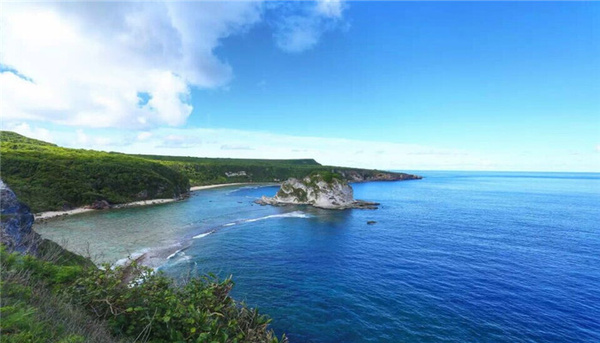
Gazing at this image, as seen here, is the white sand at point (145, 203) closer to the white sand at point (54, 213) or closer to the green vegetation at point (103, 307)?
the white sand at point (54, 213)

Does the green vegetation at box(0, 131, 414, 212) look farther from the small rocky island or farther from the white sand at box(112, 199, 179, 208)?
the small rocky island

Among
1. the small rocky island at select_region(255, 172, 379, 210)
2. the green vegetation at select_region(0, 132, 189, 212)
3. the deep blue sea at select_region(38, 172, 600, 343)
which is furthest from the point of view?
the small rocky island at select_region(255, 172, 379, 210)

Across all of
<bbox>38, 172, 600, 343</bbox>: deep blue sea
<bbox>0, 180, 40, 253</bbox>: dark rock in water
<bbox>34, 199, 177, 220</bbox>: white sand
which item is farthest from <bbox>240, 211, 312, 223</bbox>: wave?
<bbox>0, 180, 40, 253</bbox>: dark rock in water

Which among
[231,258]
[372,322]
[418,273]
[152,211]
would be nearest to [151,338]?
[372,322]

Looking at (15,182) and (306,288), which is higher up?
(15,182)

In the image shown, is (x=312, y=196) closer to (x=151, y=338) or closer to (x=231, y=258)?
(x=231, y=258)

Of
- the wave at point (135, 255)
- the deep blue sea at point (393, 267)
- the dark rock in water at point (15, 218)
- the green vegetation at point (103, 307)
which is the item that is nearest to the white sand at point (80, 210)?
the deep blue sea at point (393, 267)

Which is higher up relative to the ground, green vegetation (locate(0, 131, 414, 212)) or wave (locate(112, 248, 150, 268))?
green vegetation (locate(0, 131, 414, 212))
